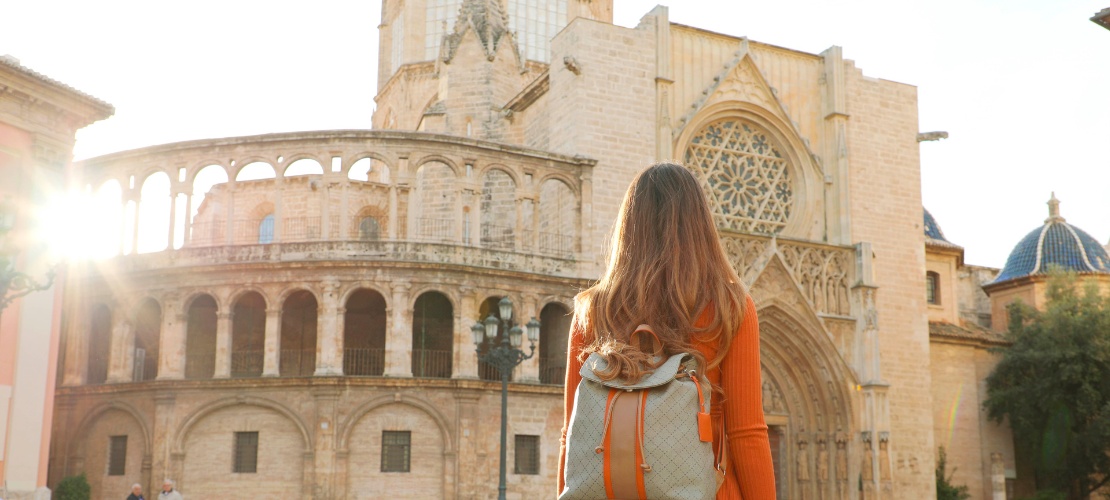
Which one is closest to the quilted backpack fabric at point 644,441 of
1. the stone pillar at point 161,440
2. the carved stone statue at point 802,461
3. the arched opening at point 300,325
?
the stone pillar at point 161,440

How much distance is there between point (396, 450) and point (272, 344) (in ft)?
12.1

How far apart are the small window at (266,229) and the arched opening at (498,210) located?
7332mm

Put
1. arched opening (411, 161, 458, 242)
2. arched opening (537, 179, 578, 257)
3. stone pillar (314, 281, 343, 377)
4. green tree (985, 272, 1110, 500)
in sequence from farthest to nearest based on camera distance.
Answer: green tree (985, 272, 1110, 500) → arched opening (411, 161, 458, 242) → arched opening (537, 179, 578, 257) → stone pillar (314, 281, 343, 377)

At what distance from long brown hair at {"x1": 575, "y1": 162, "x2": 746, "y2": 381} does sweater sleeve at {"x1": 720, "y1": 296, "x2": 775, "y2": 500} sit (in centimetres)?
3

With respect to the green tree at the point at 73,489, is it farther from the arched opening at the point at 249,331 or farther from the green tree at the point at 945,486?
the green tree at the point at 945,486

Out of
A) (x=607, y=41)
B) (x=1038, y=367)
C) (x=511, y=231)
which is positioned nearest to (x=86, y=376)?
(x=511, y=231)

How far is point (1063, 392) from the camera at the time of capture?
119ft

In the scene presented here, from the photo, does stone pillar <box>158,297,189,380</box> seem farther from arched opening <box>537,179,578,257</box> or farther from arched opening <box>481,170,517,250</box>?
arched opening <box>537,179,578,257</box>

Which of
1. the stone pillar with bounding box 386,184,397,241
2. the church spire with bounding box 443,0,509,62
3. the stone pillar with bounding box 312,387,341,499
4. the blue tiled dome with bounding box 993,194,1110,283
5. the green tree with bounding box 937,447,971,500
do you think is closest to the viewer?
the stone pillar with bounding box 312,387,341,499

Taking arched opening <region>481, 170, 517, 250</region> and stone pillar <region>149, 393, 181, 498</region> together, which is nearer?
stone pillar <region>149, 393, 181, 498</region>

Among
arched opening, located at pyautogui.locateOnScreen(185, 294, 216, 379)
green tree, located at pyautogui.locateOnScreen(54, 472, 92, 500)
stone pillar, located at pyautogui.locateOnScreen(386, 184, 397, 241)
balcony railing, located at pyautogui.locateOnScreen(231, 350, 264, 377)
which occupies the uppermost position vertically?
stone pillar, located at pyautogui.locateOnScreen(386, 184, 397, 241)

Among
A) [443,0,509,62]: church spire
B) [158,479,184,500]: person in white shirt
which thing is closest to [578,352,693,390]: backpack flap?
[158,479,184,500]: person in white shirt

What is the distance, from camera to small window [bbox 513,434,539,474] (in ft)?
89.4

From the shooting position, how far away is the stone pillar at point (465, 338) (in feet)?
89.2
